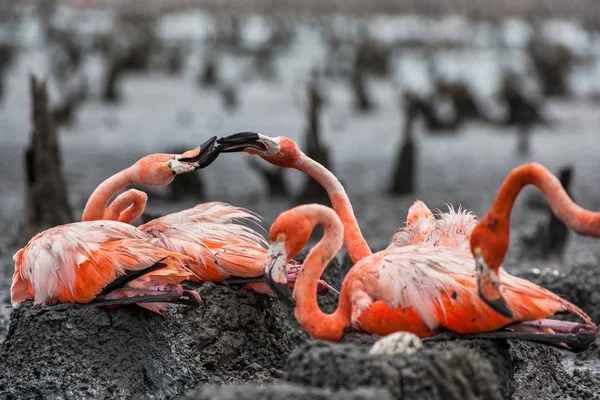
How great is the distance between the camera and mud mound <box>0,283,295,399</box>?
5.59 m

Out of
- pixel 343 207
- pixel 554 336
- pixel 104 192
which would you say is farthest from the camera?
pixel 104 192

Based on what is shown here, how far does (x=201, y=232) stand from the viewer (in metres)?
6.12

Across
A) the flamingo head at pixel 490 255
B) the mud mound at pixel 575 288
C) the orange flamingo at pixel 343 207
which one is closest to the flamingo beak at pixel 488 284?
the flamingo head at pixel 490 255

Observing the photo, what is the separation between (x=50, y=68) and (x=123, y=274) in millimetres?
20001

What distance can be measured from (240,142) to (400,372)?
1777 mm

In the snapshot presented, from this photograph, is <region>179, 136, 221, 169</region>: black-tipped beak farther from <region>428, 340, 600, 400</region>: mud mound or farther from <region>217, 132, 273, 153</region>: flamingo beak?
<region>428, 340, 600, 400</region>: mud mound

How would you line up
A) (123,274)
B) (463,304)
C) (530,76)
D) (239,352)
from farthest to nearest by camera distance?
(530,76)
(239,352)
(123,274)
(463,304)

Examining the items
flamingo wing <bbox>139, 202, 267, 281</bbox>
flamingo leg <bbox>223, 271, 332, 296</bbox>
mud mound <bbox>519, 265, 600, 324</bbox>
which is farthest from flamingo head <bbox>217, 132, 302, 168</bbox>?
mud mound <bbox>519, 265, 600, 324</bbox>

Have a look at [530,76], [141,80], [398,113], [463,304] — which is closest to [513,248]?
[463,304]

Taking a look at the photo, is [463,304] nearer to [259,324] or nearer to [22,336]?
[259,324]

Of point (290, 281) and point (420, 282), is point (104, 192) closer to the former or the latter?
point (290, 281)

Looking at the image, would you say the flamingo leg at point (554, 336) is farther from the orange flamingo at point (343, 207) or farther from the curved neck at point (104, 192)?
the curved neck at point (104, 192)

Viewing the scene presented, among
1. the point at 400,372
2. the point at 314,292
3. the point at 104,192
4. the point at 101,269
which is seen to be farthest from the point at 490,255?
the point at 104,192

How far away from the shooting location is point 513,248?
10922mm
